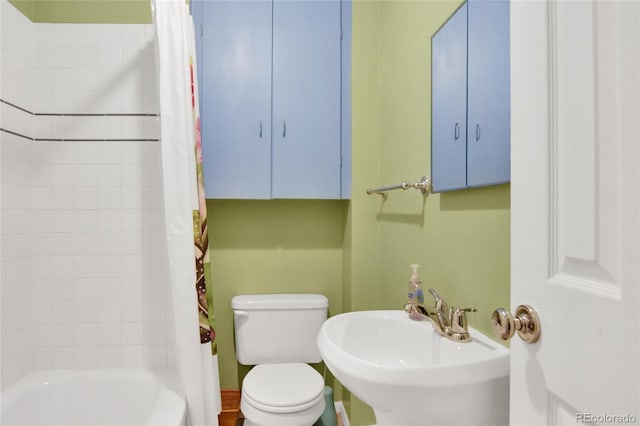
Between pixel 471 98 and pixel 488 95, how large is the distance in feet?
0.29

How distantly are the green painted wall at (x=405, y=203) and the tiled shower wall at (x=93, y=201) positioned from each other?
1.03m

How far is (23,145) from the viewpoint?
64.8 inches

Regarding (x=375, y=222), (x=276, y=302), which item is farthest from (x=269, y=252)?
(x=375, y=222)

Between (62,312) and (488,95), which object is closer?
(488,95)

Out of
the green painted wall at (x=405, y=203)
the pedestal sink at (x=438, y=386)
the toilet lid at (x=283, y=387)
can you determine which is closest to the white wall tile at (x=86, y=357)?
the toilet lid at (x=283, y=387)

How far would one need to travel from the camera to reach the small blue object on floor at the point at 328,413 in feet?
6.36

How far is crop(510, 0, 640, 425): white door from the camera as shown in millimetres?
414

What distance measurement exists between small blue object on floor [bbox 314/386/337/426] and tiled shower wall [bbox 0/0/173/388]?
881mm

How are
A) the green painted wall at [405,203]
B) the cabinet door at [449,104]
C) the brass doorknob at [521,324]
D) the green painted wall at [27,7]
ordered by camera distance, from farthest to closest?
the green painted wall at [27,7] < the cabinet door at [449,104] < the green painted wall at [405,203] < the brass doorknob at [521,324]

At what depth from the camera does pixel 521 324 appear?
57cm

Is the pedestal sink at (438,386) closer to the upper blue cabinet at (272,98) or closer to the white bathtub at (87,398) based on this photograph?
the white bathtub at (87,398)

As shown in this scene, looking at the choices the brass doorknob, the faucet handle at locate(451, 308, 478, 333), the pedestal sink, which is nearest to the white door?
the brass doorknob

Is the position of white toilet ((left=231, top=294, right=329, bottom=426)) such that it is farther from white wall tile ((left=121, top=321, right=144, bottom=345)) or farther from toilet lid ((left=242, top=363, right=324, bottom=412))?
white wall tile ((left=121, top=321, right=144, bottom=345))

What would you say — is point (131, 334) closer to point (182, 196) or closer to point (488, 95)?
point (182, 196)
